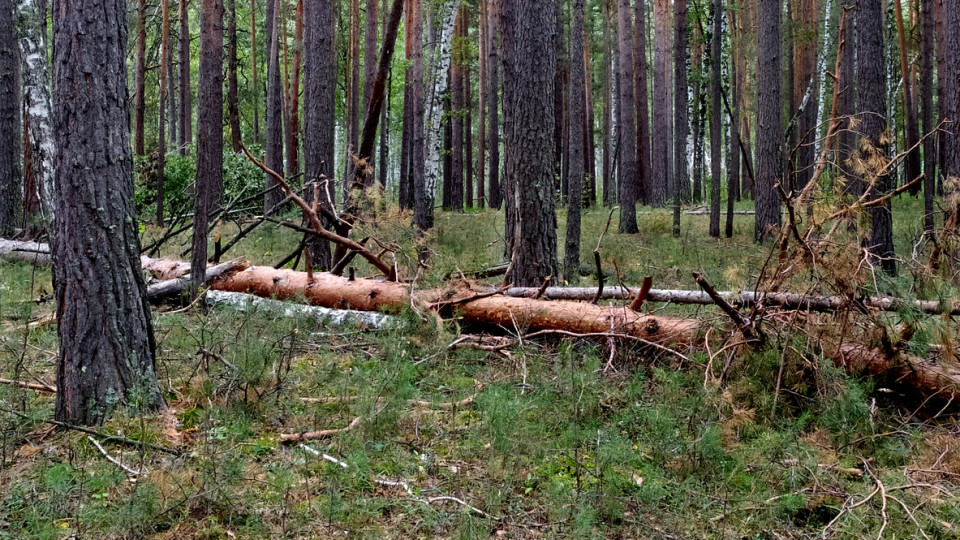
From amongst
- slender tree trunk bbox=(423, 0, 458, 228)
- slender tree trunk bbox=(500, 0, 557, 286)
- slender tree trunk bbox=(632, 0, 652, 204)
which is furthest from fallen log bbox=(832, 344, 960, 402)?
slender tree trunk bbox=(632, 0, 652, 204)

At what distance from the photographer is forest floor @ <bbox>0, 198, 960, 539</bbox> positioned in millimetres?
3139

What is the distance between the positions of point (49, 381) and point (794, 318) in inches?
203

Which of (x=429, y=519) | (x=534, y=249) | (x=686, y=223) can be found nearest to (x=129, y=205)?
(x=429, y=519)

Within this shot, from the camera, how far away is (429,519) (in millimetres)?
3158

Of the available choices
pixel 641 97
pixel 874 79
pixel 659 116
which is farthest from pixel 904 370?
pixel 659 116

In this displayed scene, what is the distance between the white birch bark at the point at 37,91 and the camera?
23.8 feet

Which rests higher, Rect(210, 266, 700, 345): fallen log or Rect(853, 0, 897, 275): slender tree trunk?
Rect(853, 0, 897, 275): slender tree trunk

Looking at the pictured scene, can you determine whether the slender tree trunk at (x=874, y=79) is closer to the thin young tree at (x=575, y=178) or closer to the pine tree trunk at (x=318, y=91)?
the thin young tree at (x=575, y=178)

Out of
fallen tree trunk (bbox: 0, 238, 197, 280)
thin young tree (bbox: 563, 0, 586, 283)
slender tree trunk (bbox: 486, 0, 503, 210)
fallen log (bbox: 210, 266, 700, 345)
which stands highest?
slender tree trunk (bbox: 486, 0, 503, 210)

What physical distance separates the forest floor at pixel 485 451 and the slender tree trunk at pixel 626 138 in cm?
964

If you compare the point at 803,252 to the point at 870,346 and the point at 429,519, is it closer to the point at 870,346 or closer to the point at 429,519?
the point at 870,346

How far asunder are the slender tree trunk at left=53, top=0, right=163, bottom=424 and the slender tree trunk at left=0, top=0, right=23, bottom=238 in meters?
9.97

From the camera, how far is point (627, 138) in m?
15.7

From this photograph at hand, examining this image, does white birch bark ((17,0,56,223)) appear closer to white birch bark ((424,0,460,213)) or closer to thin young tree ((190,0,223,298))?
thin young tree ((190,0,223,298))
